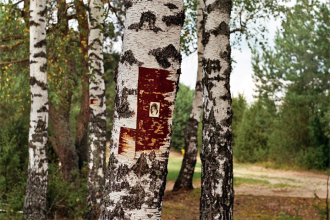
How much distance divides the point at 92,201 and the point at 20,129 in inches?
203

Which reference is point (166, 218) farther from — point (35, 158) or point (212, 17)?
point (212, 17)

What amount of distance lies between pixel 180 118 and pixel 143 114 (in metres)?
29.7

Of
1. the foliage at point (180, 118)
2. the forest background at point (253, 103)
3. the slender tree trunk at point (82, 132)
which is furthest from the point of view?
the foliage at point (180, 118)

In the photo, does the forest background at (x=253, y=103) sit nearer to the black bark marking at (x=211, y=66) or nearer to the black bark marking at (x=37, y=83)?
the black bark marking at (x=37, y=83)

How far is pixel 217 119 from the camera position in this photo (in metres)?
5.52

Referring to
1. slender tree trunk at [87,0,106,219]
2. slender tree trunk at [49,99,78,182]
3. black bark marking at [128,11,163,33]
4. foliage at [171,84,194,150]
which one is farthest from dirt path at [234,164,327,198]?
foliage at [171,84,194,150]

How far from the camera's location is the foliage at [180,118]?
3206 centimetres

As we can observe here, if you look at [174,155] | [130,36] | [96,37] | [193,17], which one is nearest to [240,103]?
[174,155]

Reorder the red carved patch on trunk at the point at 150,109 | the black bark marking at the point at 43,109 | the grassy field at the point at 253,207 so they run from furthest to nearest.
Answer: the grassy field at the point at 253,207, the black bark marking at the point at 43,109, the red carved patch on trunk at the point at 150,109

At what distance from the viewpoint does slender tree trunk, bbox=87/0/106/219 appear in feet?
26.3

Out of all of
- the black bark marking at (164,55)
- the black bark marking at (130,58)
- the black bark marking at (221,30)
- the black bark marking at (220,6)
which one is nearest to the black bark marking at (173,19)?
the black bark marking at (164,55)

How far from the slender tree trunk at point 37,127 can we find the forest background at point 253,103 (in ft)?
2.68

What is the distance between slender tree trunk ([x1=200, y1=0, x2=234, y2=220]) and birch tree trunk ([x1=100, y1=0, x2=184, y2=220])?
322 cm

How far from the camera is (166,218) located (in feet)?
27.6
